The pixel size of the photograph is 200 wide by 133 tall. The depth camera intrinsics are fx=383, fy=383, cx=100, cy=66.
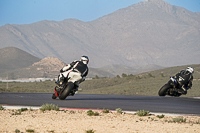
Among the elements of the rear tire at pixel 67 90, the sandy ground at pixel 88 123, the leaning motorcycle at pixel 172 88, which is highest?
the leaning motorcycle at pixel 172 88

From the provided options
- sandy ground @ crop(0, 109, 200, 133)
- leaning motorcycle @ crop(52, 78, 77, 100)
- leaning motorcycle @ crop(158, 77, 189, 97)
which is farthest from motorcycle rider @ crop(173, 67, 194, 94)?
sandy ground @ crop(0, 109, 200, 133)

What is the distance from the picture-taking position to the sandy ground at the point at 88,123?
10.4 m

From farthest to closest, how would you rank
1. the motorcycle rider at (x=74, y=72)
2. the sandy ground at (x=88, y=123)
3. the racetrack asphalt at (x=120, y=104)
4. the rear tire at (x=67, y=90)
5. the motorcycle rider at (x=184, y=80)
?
the motorcycle rider at (x=184, y=80) → the motorcycle rider at (x=74, y=72) → the rear tire at (x=67, y=90) → the racetrack asphalt at (x=120, y=104) → the sandy ground at (x=88, y=123)

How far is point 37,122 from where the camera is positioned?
11219 mm

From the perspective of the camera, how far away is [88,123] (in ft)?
37.5

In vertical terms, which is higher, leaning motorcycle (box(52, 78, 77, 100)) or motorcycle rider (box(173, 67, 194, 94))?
motorcycle rider (box(173, 67, 194, 94))

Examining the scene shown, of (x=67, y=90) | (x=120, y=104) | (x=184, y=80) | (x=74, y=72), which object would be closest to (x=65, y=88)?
(x=67, y=90)

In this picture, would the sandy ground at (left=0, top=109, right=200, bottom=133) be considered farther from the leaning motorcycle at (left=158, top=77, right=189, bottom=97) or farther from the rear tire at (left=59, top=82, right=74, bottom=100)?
the leaning motorcycle at (left=158, top=77, right=189, bottom=97)

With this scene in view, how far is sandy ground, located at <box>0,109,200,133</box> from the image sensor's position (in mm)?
10406

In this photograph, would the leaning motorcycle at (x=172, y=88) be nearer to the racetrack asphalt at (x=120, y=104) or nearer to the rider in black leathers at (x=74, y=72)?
the racetrack asphalt at (x=120, y=104)

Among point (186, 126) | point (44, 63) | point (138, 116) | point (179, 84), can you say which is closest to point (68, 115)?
point (138, 116)

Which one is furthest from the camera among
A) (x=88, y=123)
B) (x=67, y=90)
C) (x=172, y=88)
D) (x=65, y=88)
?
(x=172, y=88)

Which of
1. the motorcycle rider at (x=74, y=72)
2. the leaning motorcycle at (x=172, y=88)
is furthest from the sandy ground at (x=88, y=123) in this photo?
the leaning motorcycle at (x=172, y=88)

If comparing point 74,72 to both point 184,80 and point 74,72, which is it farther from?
point 184,80
